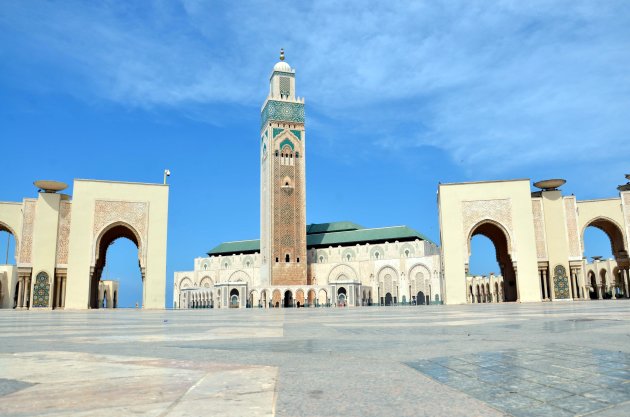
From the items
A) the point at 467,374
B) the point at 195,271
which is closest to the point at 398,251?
the point at 195,271

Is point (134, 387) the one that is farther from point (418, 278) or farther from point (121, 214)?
point (418, 278)

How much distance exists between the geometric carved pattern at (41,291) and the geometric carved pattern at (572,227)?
Result: 23.1 m

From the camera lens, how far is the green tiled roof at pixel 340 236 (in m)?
51.0

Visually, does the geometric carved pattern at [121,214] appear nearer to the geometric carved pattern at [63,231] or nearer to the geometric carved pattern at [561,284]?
the geometric carved pattern at [63,231]

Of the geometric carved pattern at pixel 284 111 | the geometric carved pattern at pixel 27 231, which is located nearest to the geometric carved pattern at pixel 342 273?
the geometric carved pattern at pixel 284 111

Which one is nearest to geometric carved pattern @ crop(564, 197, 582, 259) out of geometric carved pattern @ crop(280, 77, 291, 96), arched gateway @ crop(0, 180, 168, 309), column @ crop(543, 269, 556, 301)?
column @ crop(543, 269, 556, 301)

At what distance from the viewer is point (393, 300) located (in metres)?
47.2

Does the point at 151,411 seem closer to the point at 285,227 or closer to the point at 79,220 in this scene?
the point at 79,220

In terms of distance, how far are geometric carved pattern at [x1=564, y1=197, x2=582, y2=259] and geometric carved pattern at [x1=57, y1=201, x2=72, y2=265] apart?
22539mm

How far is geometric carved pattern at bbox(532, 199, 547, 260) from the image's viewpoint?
2358cm

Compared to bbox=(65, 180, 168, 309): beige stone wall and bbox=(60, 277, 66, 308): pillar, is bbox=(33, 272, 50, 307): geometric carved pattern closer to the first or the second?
bbox=(60, 277, 66, 308): pillar

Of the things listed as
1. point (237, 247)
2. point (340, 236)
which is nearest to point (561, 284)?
point (340, 236)

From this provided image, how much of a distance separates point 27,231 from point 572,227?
2445cm

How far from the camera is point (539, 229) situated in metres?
23.8
